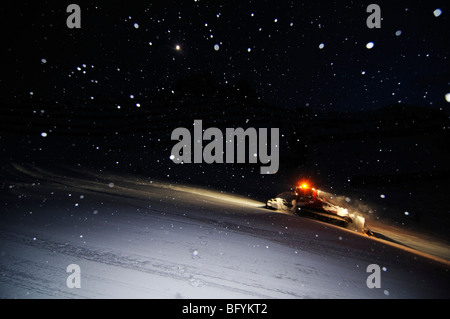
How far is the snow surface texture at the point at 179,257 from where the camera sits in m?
→ 2.43

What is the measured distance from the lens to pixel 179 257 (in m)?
3.03

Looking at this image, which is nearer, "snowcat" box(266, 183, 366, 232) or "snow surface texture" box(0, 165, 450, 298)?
"snow surface texture" box(0, 165, 450, 298)

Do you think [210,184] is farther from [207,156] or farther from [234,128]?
[234,128]

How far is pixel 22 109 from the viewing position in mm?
13141

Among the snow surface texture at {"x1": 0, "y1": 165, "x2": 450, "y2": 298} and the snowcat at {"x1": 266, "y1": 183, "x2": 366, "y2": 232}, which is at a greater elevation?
the snowcat at {"x1": 266, "y1": 183, "x2": 366, "y2": 232}

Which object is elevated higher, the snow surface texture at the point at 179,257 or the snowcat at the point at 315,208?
the snowcat at the point at 315,208

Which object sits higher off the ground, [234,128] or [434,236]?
[234,128]

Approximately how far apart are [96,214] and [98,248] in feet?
4.70

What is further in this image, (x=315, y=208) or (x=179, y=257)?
(x=315, y=208)

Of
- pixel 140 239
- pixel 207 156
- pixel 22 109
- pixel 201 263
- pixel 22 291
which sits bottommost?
pixel 22 291

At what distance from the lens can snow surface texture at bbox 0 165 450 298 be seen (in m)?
2.43

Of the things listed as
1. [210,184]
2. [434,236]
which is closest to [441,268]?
[434,236]

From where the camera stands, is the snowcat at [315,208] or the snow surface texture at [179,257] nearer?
the snow surface texture at [179,257]

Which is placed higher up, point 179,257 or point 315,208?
point 315,208
